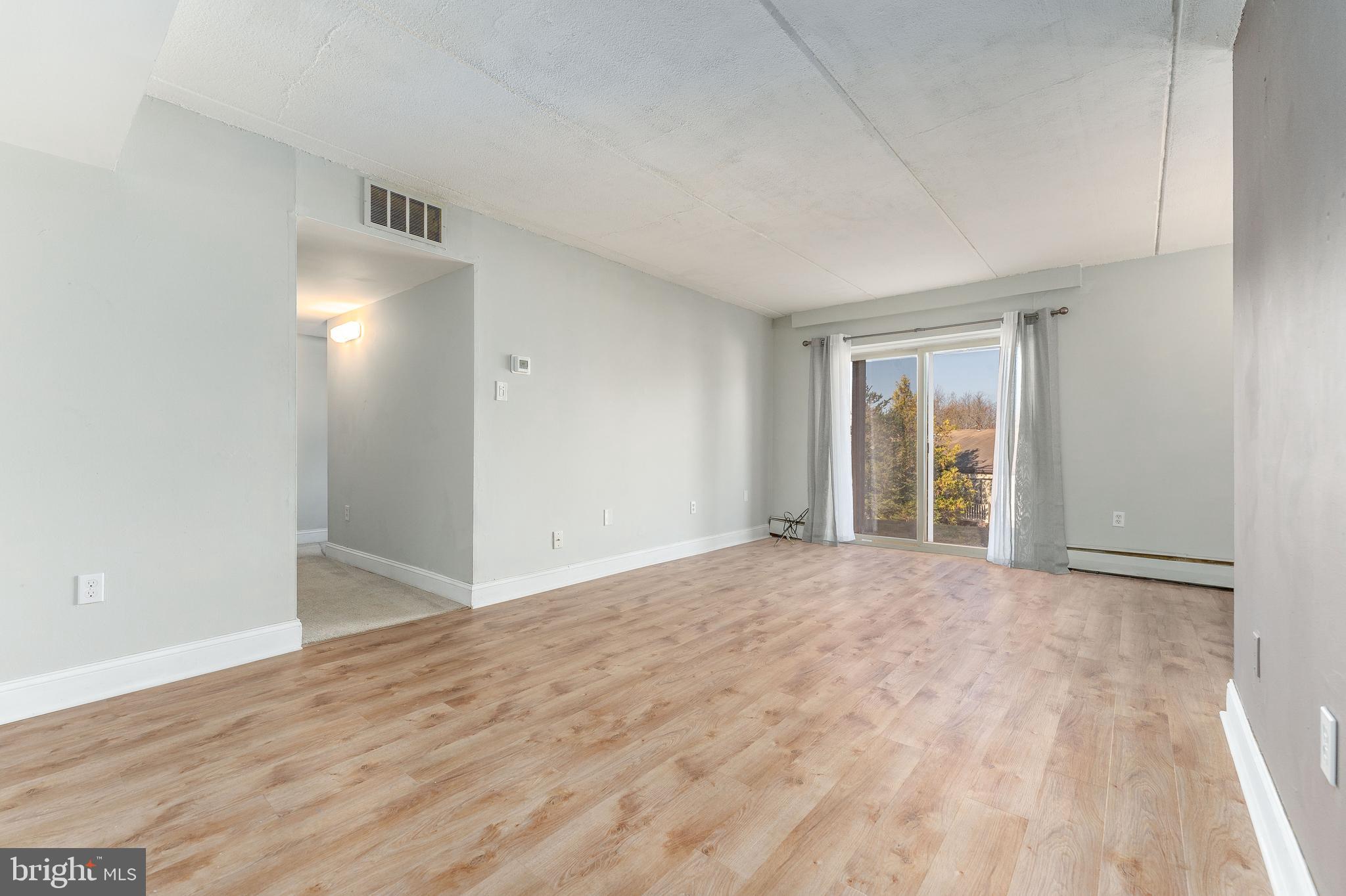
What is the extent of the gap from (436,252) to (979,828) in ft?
12.6

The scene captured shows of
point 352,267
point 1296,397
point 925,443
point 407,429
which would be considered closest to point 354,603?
point 407,429

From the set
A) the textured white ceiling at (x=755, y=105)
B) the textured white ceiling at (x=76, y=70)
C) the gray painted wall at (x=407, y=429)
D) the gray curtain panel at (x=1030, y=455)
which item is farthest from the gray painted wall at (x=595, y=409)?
the gray curtain panel at (x=1030, y=455)

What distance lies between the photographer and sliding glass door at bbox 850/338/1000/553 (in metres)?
5.56

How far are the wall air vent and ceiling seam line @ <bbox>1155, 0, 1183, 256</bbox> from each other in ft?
11.8

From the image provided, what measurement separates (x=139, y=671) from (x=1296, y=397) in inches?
163

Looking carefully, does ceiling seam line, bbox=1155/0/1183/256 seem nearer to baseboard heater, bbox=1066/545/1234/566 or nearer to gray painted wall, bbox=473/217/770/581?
baseboard heater, bbox=1066/545/1234/566

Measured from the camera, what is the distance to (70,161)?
2367 mm

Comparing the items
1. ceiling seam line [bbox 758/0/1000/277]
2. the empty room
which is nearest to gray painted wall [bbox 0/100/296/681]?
the empty room

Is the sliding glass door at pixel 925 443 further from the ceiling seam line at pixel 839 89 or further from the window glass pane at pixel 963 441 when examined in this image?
the ceiling seam line at pixel 839 89

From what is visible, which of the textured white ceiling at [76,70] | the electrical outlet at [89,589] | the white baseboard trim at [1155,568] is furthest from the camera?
the white baseboard trim at [1155,568]

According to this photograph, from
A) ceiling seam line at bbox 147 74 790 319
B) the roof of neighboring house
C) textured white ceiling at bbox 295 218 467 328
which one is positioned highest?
ceiling seam line at bbox 147 74 790 319

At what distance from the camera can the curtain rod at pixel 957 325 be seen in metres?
4.99

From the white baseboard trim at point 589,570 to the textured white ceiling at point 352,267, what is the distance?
2.16m

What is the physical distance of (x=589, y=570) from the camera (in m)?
4.55
